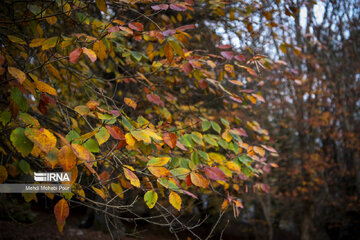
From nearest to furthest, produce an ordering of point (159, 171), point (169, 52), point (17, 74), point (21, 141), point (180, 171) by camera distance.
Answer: point (21, 141) → point (17, 74) → point (159, 171) → point (180, 171) → point (169, 52)

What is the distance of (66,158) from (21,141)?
6.2 inches

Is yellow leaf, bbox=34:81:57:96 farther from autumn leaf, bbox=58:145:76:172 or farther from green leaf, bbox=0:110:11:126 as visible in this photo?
autumn leaf, bbox=58:145:76:172

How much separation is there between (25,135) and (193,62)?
115cm

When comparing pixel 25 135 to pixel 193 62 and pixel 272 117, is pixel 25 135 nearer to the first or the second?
pixel 193 62

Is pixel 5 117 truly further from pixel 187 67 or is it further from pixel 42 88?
pixel 187 67

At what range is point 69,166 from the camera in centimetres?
86

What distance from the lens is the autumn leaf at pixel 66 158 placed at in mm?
858

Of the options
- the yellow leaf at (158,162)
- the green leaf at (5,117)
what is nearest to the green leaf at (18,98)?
the green leaf at (5,117)

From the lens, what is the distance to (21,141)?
0.83 meters

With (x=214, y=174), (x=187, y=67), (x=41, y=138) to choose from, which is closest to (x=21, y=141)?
(x=41, y=138)

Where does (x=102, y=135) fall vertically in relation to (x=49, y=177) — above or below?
above

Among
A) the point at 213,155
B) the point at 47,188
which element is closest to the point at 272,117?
the point at 213,155

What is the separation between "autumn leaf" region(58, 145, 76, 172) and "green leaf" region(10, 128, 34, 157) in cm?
10

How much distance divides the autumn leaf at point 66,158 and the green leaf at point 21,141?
0.34ft
